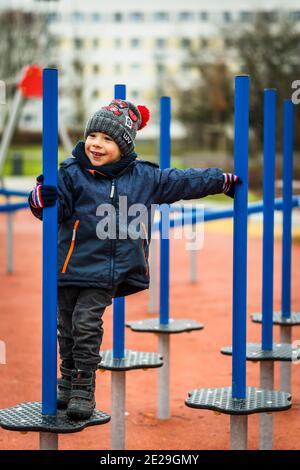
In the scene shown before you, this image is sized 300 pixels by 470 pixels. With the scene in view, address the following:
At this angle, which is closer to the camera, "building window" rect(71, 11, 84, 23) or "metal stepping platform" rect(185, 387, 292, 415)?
"metal stepping platform" rect(185, 387, 292, 415)

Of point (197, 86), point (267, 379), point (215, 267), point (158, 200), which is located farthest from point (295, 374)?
point (197, 86)

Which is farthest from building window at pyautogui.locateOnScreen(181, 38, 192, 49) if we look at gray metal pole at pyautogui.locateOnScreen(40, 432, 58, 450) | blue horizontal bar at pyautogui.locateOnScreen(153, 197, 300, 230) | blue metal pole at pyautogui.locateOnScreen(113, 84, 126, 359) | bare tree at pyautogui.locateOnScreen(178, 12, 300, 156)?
gray metal pole at pyautogui.locateOnScreen(40, 432, 58, 450)

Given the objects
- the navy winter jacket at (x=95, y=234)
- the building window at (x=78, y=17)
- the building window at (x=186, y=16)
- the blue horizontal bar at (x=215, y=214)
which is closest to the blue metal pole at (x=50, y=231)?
the navy winter jacket at (x=95, y=234)

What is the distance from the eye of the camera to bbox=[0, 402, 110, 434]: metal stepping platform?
10.6 feet

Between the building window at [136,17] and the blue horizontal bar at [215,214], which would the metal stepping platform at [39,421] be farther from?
the building window at [136,17]

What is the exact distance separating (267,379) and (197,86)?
26.9 meters

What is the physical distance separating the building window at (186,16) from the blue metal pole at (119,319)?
217ft

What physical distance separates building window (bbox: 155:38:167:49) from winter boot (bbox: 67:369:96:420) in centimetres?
6679

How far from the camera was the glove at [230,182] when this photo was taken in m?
3.58

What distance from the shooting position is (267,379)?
178 inches

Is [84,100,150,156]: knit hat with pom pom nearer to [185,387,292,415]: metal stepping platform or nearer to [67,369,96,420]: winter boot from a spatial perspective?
[67,369,96,420]: winter boot

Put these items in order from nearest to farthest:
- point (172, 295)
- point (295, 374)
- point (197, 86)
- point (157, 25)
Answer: point (295, 374) < point (172, 295) < point (197, 86) < point (157, 25)

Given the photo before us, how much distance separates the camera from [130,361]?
4.34 metres

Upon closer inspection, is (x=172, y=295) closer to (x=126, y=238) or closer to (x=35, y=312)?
(x=35, y=312)
